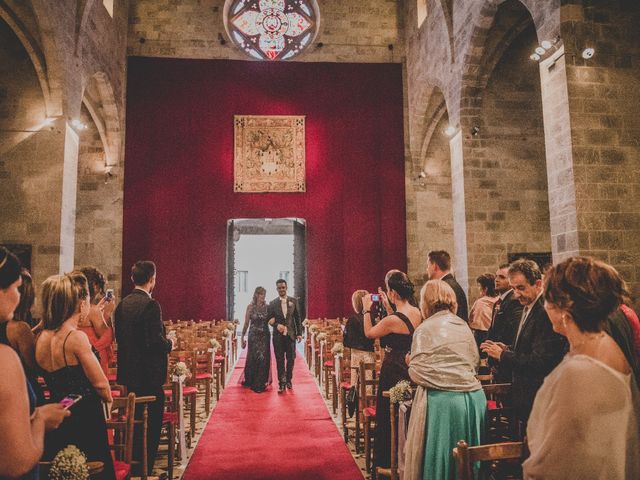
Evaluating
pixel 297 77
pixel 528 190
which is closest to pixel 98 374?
pixel 528 190

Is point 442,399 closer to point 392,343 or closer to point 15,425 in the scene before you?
point 392,343

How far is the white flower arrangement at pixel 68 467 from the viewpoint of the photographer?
1.91 metres

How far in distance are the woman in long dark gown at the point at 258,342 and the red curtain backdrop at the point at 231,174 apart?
4.60 m

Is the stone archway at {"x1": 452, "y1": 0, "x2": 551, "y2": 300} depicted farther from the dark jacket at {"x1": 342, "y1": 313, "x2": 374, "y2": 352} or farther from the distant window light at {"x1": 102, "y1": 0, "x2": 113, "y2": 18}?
the distant window light at {"x1": 102, "y1": 0, "x2": 113, "y2": 18}

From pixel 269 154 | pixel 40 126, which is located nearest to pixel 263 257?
pixel 269 154

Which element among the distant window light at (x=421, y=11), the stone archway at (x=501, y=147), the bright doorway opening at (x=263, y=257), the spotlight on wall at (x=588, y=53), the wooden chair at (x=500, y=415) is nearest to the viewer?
the wooden chair at (x=500, y=415)

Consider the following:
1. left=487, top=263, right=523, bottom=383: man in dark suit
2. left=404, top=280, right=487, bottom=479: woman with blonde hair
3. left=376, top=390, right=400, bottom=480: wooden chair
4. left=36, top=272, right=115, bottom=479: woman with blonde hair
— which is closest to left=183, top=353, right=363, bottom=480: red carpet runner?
left=376, top=390, right=400, bottom=480: wooden chair

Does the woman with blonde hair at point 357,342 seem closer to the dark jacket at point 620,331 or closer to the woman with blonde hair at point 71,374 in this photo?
the dark jacket at point 620,331

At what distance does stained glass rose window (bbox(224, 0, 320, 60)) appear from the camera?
1252 centimetres

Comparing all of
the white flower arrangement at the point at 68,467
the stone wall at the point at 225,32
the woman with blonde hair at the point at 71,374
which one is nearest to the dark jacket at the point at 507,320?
the woman with blonde hair at the point at 71,374

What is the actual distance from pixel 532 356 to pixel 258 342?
16.5 ft

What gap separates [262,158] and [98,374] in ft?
33.0

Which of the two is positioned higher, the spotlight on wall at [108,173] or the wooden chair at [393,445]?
the spotlight on wall at [108,173]

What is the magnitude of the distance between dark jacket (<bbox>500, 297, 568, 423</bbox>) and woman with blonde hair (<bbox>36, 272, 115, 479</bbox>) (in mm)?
2211
